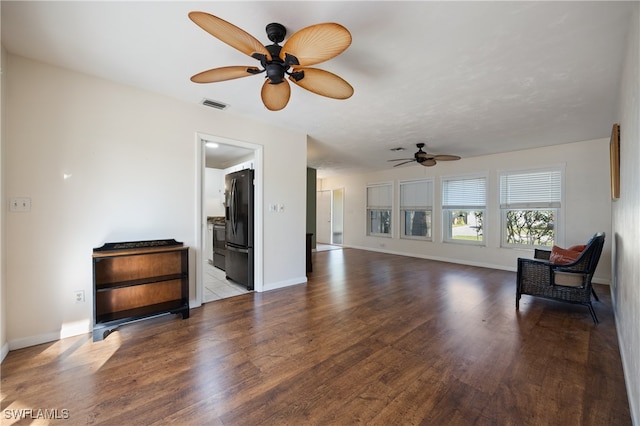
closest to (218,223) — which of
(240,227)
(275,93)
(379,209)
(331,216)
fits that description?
(240,227)

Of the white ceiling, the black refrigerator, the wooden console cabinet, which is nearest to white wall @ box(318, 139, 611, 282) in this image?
the white ceiling

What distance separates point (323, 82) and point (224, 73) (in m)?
0.74

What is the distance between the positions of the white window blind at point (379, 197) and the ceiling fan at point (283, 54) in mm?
6012

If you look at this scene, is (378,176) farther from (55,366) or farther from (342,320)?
(55,366)

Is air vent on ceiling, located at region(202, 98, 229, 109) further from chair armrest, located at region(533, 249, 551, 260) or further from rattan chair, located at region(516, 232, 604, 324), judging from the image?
chair armrest, located at region(533, 249, 551, 260)

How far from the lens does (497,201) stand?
18.5 ft

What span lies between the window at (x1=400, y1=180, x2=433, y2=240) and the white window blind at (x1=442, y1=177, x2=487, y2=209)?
40 cm

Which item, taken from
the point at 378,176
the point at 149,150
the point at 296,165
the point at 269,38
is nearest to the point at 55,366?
the point at 149,150

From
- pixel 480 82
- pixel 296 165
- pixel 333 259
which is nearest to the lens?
pixel 480 82

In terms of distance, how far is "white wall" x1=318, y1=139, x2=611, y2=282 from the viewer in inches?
176

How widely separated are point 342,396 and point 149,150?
309 centimetres

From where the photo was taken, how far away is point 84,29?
75.2 inches

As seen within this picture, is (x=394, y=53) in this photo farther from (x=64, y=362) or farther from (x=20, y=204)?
(x=64, y=362)

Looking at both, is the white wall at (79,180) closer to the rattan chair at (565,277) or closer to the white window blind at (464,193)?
the rattan chair at (565,277)
